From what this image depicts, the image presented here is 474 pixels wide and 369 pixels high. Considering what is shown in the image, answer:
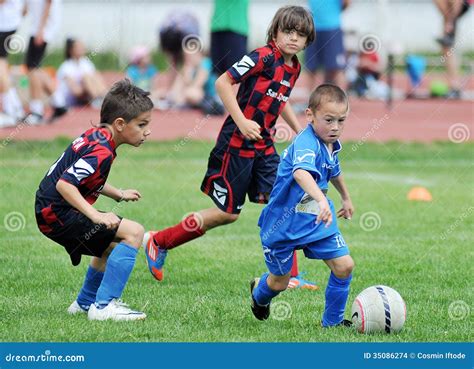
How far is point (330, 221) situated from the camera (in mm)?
5895

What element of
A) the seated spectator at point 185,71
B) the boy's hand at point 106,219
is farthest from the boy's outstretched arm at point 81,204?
the seated spectator at point 185,71

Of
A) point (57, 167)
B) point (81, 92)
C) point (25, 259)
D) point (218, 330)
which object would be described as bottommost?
point (81, 92)

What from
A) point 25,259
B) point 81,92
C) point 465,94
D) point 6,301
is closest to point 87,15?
point 81,92

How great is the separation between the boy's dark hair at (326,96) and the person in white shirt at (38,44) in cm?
988

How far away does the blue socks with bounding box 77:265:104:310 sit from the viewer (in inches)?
269

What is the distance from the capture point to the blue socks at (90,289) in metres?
6.82

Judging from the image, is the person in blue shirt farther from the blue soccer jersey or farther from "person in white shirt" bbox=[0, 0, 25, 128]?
"person in white shirt" bbox=[0, 0, 25, 128]

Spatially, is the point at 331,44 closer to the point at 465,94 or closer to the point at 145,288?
the point at 465,94

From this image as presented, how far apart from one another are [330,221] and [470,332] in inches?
45.4

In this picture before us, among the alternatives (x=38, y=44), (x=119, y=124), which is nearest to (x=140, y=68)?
(x=38, y=44)

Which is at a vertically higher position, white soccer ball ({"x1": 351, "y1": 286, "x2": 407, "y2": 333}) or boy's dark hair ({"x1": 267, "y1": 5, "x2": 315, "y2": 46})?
boy's dark hair ({"x1": 267, "y1": 5, "x2": 315, "y2": 46})

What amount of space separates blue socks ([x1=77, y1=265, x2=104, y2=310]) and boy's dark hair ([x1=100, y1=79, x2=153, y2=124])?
927 mm

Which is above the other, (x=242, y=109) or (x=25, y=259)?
(x=242, y=109)

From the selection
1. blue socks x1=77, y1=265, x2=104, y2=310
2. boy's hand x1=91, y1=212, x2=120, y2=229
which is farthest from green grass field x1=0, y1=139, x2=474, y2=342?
boy's hand x1=91, y1=212, x2=120, y2=229
